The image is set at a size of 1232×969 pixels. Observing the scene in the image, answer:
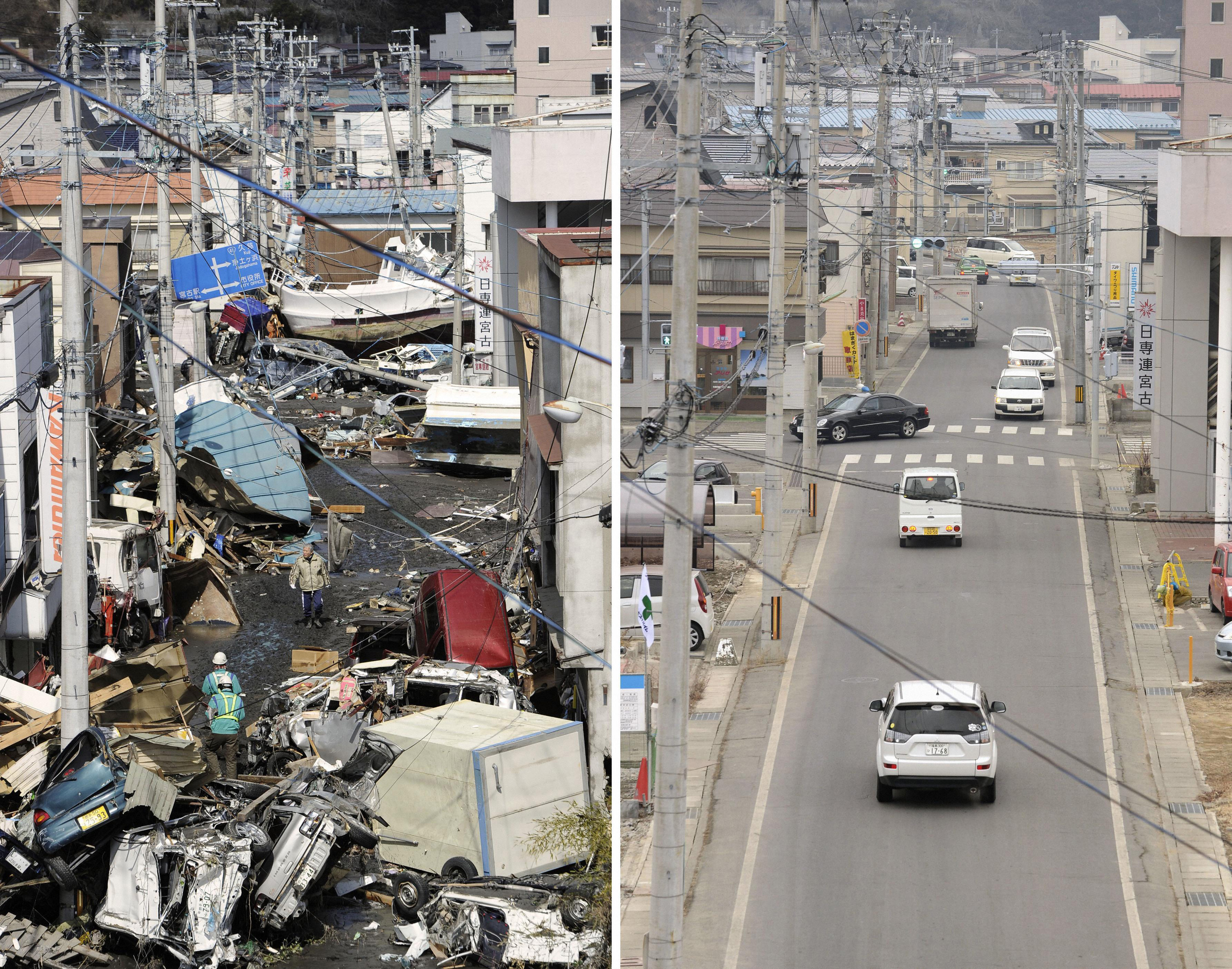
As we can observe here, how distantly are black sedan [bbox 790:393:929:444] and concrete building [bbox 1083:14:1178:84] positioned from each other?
8454 cm

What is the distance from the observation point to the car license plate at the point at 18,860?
13.4m

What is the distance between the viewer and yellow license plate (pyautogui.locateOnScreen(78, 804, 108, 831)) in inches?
530

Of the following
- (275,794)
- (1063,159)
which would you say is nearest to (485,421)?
(275,794)

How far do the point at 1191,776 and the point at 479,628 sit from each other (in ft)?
30.1

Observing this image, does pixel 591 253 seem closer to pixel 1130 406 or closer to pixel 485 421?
pixel 485 421

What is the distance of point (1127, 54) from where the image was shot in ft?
386

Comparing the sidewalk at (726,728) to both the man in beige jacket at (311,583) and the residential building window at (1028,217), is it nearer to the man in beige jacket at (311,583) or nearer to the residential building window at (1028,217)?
the man in beige jacket at (311,583)

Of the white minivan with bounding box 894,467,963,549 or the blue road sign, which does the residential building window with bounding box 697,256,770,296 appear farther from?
the blue road sign

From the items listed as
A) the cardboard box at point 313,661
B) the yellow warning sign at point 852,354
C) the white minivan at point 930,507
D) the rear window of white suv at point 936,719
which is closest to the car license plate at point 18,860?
the cardboard box at point 313,661

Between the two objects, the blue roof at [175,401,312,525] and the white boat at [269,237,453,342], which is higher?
the white boat at [269,237,453,342]

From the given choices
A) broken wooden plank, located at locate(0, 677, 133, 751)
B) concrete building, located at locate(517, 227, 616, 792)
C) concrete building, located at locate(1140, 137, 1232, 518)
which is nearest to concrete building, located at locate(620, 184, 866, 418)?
concrete building, located at locate(1140, 137, 1232, 518)

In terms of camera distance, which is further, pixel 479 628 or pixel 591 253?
pixel 479 628

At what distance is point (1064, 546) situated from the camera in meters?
30.3

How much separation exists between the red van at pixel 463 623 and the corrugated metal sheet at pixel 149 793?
17.6 feet
